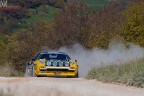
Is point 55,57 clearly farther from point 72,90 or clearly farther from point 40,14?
point 40,14

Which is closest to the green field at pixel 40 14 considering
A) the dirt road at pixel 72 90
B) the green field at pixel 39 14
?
the green field at pixel 39 14

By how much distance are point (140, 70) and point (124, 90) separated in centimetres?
130

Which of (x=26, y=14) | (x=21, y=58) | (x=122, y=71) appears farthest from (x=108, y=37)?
(x=26, y=14)

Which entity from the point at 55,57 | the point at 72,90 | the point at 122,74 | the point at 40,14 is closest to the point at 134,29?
the point at 55,57

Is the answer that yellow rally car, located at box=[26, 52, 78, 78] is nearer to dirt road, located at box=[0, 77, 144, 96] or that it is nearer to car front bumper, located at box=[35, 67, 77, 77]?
car front bumper, located at box=[35, 67, 77, 77]

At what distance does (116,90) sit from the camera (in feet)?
52.4

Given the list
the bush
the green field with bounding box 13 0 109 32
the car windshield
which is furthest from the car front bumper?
the green field with bounding box 13 0 109 32

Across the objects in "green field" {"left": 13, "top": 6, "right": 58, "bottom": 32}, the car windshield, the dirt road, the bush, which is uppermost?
the dirt road

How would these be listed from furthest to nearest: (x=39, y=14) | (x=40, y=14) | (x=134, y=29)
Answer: (x=39, y=14) < (x=40, y=14) < (x=134, y=29)

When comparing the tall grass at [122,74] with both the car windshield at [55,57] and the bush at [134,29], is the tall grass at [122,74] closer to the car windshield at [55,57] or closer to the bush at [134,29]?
the car windshield at [55,57]

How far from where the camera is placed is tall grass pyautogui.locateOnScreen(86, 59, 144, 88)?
1658 cm

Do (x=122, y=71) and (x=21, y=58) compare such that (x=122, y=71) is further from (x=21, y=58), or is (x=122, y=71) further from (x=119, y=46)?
(x=21, y=58)

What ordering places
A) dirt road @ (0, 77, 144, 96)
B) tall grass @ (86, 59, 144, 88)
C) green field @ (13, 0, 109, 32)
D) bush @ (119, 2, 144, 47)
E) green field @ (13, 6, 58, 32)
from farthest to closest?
1. green field @ (13, 6, 58, 32)
2. green field @ (13, 0, 109, 32)
3. bush @ (119, 2, 144, 47)
4. tall grass @ (86, 59, 144, 88)
5. dirt road @ (0, 77, 144, 96)

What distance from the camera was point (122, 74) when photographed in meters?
17.9
